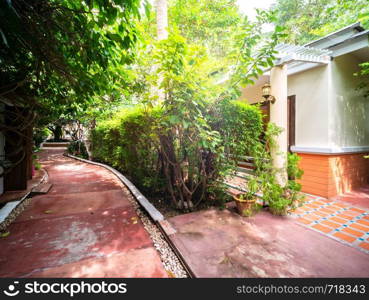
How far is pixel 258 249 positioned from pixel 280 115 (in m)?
2.72

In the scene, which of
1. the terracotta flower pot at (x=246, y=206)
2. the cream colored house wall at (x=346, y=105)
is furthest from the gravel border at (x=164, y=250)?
the cream colored house wall at (x=346, y=105)

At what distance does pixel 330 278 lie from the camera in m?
1.79

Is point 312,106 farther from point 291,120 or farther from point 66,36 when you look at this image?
point 66,36

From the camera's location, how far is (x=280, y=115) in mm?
3602

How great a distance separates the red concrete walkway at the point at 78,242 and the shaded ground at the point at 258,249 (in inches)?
20.5

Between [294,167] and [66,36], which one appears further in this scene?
[294,167]

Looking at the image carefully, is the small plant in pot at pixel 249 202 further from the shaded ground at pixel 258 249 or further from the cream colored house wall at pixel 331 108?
the cream colored house wall at pixel 331 108

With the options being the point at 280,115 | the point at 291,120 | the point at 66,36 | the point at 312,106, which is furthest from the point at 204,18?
the point at 66,36

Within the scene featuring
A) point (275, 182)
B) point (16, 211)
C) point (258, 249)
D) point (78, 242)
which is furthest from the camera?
point (275, 182)

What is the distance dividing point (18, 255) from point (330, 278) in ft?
12.0

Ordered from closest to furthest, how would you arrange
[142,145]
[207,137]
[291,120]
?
[207,137]
[142,145]
[291,120]

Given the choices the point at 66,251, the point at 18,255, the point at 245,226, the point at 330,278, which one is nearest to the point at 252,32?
the point at 245,226

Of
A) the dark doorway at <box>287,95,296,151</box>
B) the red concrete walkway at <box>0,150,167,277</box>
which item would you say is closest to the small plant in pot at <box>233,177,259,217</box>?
the red concrete walkway at <box>0,150,167,277</box>

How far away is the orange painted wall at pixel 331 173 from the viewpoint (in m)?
4.32
